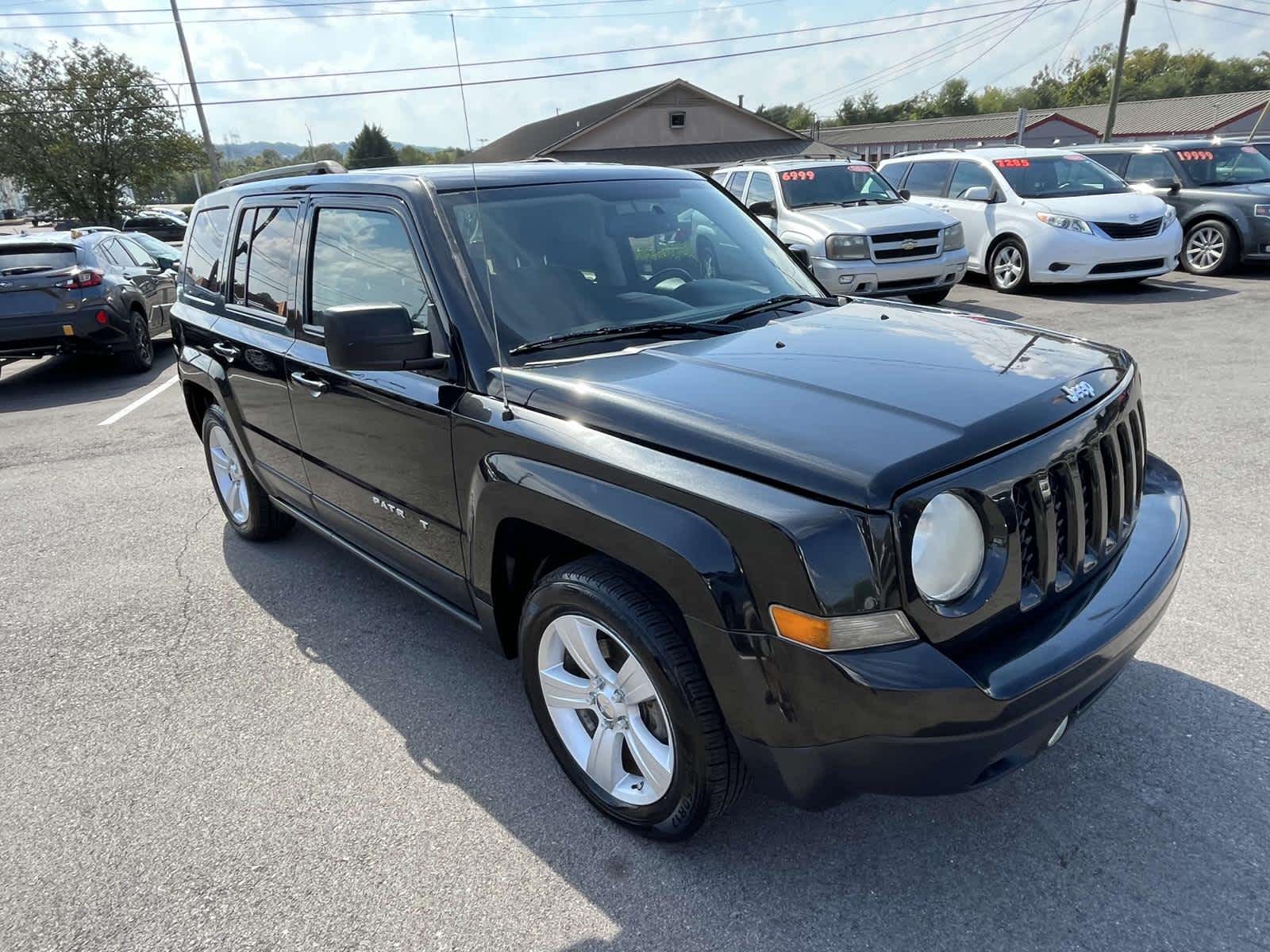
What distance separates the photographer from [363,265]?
3.21 metres

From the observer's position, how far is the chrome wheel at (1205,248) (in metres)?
12.3

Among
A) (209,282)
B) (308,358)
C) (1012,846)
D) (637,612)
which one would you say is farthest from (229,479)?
(1012,846)

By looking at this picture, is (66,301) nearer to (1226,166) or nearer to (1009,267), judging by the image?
(1009,267)

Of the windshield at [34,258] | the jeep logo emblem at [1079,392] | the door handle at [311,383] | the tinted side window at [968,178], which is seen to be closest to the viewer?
the jeep logo emblem at [1079,392]

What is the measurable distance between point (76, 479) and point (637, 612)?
5.77 metres

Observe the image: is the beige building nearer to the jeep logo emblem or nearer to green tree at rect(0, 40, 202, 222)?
green tree at rect(0, 40, 202, 222)

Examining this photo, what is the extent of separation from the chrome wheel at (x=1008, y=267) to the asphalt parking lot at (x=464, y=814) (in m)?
7.80

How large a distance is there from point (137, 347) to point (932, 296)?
9.62 m

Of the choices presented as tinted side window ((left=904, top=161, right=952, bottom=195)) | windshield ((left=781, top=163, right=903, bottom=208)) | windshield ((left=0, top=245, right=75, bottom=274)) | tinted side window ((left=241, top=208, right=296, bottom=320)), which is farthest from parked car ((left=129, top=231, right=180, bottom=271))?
tinted side window ((left=904, top=161, right=952, bottom=195))

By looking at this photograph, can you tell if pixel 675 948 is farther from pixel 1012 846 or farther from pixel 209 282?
pixel 209 282

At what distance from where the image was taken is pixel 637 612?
2.20 metres

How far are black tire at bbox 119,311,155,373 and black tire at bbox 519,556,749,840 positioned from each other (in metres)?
9.72

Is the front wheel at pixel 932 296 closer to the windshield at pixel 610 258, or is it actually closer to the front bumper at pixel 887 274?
the front bumper at pixel 887 274

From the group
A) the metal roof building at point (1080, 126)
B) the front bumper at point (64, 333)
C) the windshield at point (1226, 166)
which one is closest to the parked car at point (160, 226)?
the front bumper at point (64, 333)
